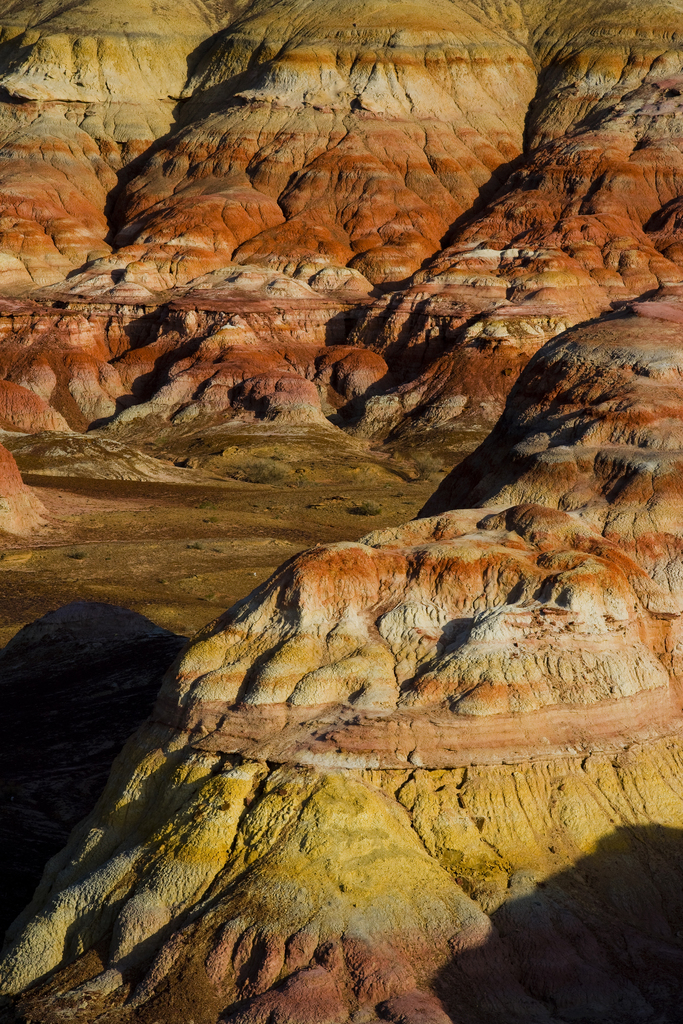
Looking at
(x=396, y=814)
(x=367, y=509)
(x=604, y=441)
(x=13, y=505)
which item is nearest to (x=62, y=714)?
(x=604, y=441)

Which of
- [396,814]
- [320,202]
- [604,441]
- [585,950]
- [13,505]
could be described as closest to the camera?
[585,950]

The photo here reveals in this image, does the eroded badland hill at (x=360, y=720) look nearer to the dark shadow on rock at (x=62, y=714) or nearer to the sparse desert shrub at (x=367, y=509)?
the dark shadow on rock at (x=62, y=714)

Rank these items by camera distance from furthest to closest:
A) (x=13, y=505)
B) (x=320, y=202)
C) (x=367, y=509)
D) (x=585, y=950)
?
(x=320, y=202) → (x=367, y=509) → (x=13, y=505) → (x=585, y=950)

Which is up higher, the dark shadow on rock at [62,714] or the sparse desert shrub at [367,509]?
the dark shadow on rock at [62,714]

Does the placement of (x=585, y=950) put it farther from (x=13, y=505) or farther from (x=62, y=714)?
(x=13, y=505)

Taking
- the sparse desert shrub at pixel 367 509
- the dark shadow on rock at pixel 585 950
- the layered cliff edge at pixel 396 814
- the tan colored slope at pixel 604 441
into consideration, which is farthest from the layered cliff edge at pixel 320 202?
the dark shadow on rock at pixel 585 950

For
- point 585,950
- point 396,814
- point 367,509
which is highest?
point 396,814

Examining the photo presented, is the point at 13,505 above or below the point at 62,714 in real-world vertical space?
above
